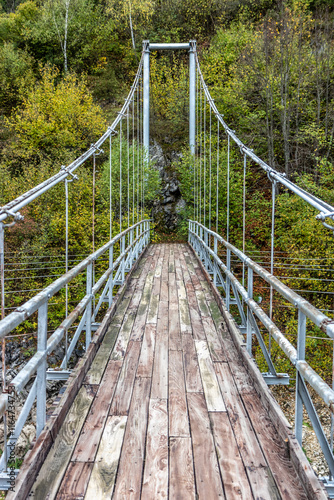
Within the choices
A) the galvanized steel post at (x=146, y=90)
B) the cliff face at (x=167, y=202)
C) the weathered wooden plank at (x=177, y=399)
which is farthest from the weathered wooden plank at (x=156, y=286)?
the cliff face at (x=167, y=202)

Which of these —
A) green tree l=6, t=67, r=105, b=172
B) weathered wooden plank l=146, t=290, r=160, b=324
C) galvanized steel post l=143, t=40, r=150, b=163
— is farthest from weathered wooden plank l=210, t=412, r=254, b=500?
green tree l=6, t=67, r=105, b=172

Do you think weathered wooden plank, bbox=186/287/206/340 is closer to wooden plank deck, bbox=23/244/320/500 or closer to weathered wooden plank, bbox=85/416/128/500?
wooden plank deck, bbox=23/244/320/500

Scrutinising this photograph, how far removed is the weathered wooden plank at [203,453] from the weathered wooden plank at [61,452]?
0.64m

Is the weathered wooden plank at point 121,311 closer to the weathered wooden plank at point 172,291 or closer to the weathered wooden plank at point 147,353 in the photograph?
the weathered wooden plank at point 147,353

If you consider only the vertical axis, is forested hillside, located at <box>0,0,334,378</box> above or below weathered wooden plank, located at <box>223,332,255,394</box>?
above

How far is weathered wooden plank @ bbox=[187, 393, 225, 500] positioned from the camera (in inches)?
61.9

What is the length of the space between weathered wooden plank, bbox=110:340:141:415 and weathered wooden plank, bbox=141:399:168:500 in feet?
0.58

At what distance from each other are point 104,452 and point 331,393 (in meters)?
1.17

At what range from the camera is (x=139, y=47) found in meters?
23.3

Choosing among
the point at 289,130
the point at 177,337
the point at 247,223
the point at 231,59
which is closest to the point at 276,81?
the point at 289,130

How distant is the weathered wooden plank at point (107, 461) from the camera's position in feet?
5.09

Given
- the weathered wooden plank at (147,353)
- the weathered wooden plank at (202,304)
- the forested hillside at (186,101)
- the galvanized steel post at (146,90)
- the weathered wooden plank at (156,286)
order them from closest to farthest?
the weathered wooden plank at (147,353), the weathered wooden plank at (202,304), the weathered wooden plank at (156,286), the forested hillside at (186,101), the galvanized steel post at (146,90)

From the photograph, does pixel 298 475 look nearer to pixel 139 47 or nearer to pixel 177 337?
pixel 177 337

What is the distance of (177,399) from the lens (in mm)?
2352
